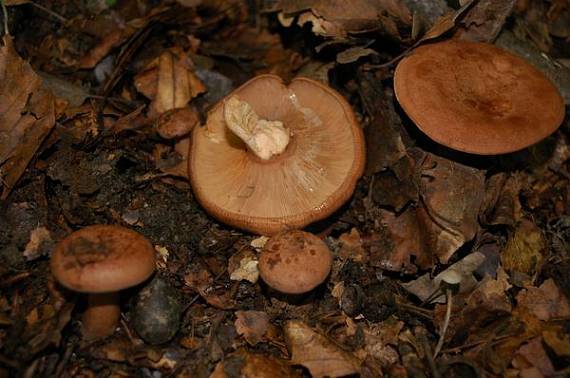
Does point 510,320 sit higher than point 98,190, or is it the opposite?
point 98,190

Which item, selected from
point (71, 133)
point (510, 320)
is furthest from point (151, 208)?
point (510, 320)

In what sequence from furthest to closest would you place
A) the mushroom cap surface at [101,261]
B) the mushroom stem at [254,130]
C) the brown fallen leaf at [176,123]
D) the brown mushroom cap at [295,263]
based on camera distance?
the brown fallen leaf at [176,123] < the mushroom stem at [254,130] < the brown mushroom cap at [295,263] < the mushroom cap surface at [101,261]

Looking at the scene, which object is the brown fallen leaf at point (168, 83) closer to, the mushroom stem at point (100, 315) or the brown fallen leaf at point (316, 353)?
the mushroom stem at point (100, 315)

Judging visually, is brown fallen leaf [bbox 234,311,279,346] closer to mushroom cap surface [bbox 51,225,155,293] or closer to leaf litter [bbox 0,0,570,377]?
leaf litter [bbox 0,0,570,377]

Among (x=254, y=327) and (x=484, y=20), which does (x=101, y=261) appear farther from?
(x=484, y=20)

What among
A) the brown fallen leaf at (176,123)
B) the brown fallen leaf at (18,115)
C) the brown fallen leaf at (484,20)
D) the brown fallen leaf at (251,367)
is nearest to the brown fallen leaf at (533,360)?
the brown fallen leaf at (251,367)

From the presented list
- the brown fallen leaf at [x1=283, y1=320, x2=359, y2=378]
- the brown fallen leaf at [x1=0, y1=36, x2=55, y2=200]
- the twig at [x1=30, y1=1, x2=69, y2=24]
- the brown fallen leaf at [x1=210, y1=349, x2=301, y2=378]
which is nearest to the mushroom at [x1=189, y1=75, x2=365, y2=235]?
the brown fallen leaf at [x1=283, y1=320, x2=359, y2=378]

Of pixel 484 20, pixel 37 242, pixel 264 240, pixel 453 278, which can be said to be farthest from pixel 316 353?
pixel 484 20

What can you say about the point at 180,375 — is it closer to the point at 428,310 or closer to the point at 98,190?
the point at 98,190
